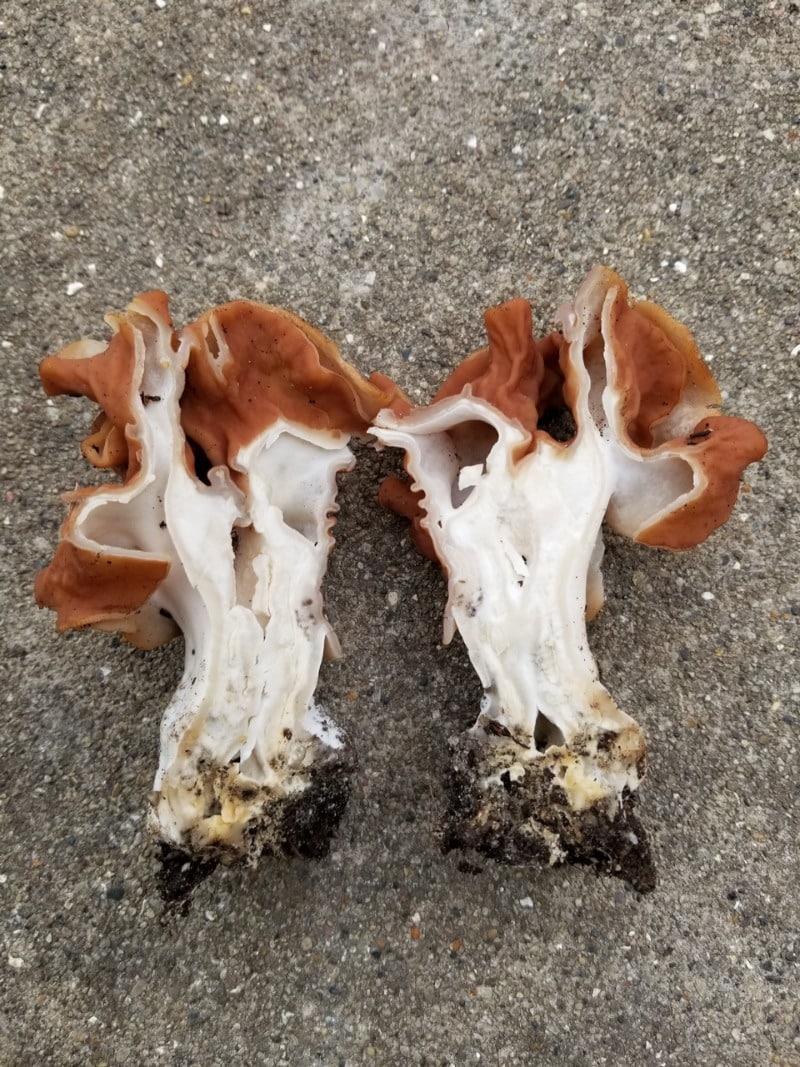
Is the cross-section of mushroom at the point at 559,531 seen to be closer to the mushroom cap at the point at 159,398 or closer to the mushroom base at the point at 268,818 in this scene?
the mushroom cap at the point at 159,398

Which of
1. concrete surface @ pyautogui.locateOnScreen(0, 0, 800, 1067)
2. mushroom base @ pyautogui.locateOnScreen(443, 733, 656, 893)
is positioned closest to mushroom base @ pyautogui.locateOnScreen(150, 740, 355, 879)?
concrete surface @ pyautogui.locateOnScreen(0, 0, 800, 1067)

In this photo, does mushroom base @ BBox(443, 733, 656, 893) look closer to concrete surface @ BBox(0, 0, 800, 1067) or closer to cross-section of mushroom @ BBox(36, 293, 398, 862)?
concrete surface @ BBox(0, 0, 800, 1067)

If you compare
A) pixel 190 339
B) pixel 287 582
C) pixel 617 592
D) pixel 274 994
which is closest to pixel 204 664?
pixel 287 582

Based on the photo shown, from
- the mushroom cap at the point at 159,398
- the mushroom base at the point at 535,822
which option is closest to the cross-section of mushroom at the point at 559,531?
the mushroom base at the point at 535,822

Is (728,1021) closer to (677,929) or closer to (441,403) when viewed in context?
(677,929)

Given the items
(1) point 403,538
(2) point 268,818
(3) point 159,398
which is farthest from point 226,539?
(2) point 268,818

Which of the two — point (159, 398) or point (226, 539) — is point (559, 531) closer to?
point (226, 539)
